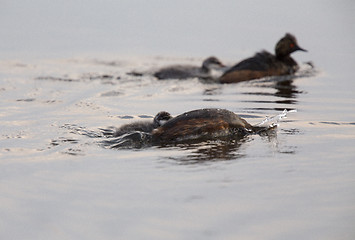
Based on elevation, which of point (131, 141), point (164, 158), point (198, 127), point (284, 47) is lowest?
point (164, 158)

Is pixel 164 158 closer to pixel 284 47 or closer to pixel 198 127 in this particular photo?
pixel 198 127

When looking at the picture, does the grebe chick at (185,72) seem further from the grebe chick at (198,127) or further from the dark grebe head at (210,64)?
the grebe chick at (198,127)

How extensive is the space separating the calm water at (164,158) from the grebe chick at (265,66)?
0.52 m

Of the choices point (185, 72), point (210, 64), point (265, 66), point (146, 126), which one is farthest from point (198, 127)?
point (210, 64)

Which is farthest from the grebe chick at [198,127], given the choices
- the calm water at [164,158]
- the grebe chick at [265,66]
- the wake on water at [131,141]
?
the grebe chick at [265,66]

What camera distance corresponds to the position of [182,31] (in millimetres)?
22141

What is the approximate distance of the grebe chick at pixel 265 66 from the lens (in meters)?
13.2

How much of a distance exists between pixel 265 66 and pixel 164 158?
7.89 m

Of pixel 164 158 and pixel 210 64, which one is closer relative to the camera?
pixel 164 158

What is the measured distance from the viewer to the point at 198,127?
701 cm

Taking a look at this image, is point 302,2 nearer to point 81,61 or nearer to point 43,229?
point 81,61

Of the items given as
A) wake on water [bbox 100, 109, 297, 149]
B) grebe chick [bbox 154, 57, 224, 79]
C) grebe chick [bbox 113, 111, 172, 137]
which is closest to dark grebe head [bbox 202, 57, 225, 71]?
grebe chick [bbox 154, 57, 224, 79]

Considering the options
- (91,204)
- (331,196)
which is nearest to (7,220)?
(91,204)

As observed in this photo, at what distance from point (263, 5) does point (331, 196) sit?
22.3m
